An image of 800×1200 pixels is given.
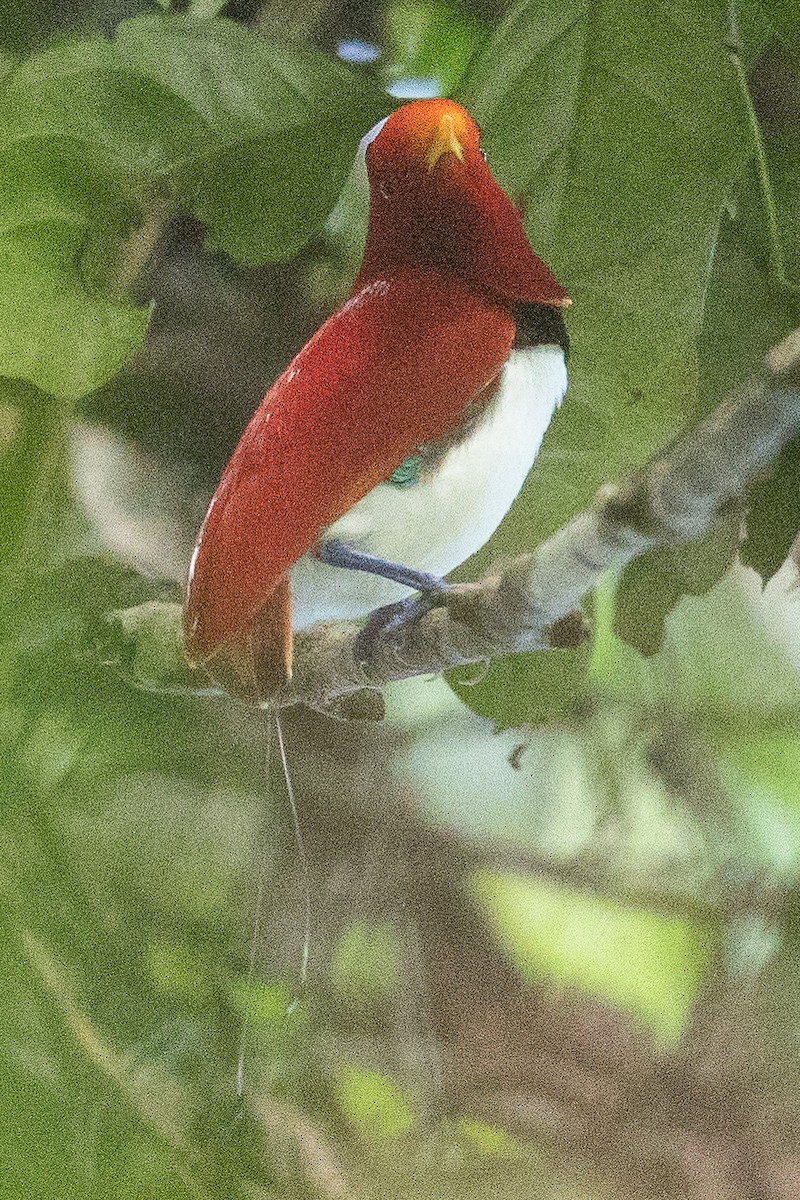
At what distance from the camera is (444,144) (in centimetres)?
64

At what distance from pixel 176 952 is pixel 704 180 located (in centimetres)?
54

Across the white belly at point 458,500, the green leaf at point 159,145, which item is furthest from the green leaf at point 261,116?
the white belly at point 458,500

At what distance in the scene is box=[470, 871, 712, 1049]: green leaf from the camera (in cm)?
69

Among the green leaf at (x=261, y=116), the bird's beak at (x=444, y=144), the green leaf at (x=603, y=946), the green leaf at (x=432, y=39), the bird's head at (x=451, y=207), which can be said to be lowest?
the green leaf at (x=603, y=946)

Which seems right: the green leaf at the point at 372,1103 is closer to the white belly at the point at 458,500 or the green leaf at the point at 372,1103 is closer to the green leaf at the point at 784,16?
the white belly at the point at 458,500

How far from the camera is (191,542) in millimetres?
699

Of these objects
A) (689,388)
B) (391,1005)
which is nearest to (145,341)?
(689,388)

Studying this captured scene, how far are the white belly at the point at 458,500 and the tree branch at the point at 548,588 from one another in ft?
0.08

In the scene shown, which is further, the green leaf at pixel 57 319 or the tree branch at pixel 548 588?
the green leaf at pixel 57 319

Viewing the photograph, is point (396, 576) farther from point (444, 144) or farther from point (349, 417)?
point (444, 144)

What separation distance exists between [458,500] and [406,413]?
6cm

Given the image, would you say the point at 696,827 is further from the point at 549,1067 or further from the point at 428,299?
the point at 428,299

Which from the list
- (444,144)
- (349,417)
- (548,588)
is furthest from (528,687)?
(444,144)

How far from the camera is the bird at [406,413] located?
2.12 feet
